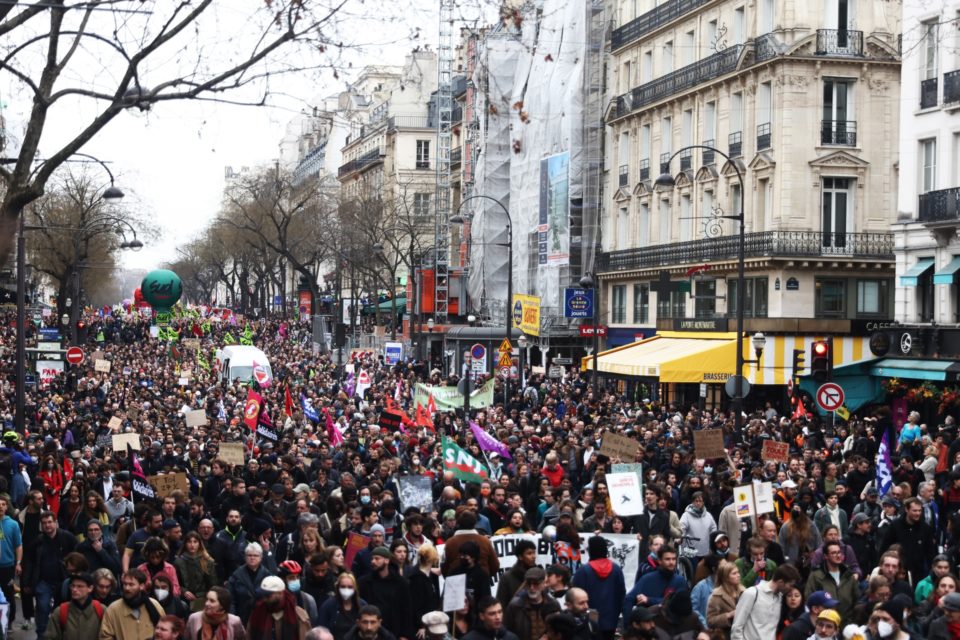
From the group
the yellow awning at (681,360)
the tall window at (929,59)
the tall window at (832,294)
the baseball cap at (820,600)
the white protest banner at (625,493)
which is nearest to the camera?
the baseball cap at (820,600)

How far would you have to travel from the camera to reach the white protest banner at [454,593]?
11016 millimetres

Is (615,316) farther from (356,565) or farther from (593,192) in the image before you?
(356,565)

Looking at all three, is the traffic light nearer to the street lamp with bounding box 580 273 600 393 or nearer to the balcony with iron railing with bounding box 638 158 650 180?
the street lamp with bounding box 580 273 600 393

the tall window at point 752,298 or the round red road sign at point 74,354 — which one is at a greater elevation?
the tall window at point 752,298

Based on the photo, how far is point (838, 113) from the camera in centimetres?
4203

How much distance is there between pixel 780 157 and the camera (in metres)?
41.8

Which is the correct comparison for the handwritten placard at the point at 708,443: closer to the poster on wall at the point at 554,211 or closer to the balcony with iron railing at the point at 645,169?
the balcony with iron railing at the point at 645,169

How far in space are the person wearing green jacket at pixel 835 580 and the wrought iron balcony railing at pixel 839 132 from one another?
101 ft

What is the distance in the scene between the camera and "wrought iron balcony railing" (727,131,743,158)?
145ft

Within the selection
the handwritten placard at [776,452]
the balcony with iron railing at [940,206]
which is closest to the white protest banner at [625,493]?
the handwritten placard at [776,452]

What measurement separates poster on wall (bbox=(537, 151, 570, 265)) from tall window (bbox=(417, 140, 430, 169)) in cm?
4708

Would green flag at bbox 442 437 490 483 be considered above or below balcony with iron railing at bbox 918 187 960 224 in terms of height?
below

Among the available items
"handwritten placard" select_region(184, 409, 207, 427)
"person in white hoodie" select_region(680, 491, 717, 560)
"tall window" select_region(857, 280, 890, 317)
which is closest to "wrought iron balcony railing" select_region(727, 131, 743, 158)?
"tall window" select_region(857, 280, 890, 317)

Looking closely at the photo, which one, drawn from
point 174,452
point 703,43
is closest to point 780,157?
point 703,43
